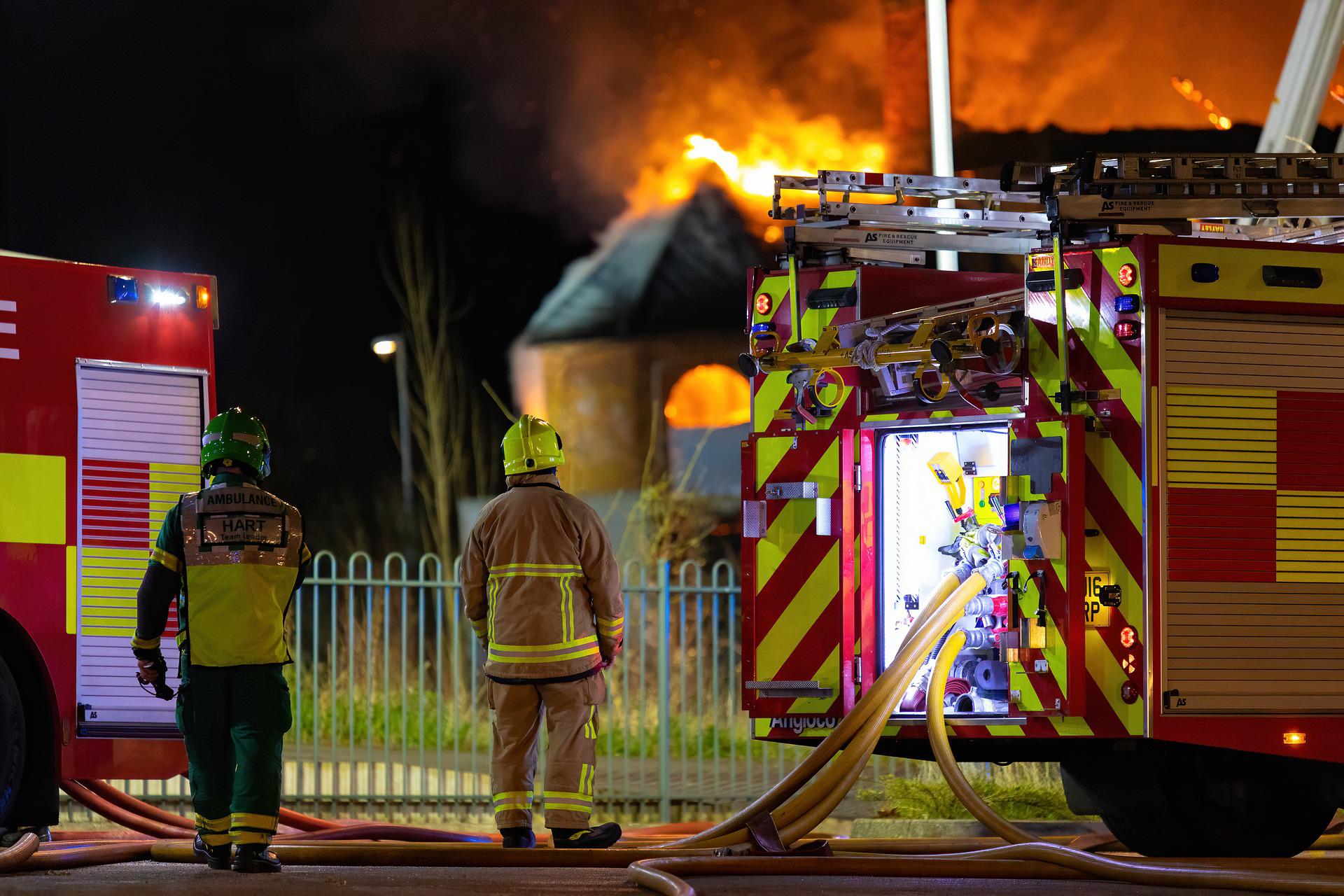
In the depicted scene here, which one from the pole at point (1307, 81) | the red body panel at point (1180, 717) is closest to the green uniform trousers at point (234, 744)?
the red body panel at point (1180, 717)

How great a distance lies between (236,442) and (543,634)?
1.57m

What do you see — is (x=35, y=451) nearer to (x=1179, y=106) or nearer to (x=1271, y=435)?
(x=1271, y=435)

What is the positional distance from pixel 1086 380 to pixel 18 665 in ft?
15.4

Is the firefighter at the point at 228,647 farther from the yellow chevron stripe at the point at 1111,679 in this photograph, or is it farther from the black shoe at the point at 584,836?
the yellow chevron stripe at the point at 1111,679

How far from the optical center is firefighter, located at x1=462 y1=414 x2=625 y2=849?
26.7 ft

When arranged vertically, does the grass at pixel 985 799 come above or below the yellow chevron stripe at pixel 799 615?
below

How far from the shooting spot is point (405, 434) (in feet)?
67.2

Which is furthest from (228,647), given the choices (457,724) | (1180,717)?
(457,724)

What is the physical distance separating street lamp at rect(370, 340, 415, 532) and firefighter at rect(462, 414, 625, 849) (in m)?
12.0

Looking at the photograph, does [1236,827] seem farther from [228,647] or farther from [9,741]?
[9,741]

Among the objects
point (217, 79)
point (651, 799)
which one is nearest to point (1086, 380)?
point (651, 799)

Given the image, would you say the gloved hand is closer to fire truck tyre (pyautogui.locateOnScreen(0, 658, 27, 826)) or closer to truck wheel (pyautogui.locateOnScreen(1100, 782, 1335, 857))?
fire truck tyre (pyautogui.locateOnScreen(0, 658, 27, 826))

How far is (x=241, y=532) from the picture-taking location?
24.3 ft

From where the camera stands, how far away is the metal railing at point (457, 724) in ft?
41.3
